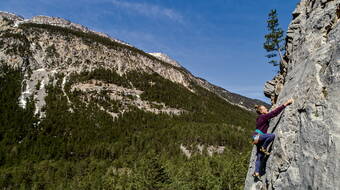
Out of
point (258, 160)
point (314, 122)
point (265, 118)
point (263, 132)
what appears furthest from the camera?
point (258, 160)

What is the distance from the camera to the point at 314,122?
832 cm

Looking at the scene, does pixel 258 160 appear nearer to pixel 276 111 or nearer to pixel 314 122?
pixel 276 111

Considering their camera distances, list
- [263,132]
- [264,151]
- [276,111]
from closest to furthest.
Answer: [276,111] < [264,151] < [263,132]

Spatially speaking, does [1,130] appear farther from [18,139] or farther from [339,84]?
[339,84]

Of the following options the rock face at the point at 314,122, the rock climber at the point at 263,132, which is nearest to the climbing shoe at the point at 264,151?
the rock climber at the point at 263,132

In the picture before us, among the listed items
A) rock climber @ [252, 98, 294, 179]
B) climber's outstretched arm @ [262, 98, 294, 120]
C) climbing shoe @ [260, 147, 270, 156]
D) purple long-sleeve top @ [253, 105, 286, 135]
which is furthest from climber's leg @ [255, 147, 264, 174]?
climber's outstretched arm @ [262, 98, 294, 120]

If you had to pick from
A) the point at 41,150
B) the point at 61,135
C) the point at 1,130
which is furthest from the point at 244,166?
the point at 1,130

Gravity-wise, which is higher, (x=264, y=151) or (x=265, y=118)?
(x=265, y=118)

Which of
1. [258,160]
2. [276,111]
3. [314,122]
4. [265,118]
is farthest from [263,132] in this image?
[314,122]

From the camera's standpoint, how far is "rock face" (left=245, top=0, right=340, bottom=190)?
7410mm

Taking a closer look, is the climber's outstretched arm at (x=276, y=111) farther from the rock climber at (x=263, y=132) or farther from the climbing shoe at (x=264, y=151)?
the climbing shoe at (x=264, y=151)

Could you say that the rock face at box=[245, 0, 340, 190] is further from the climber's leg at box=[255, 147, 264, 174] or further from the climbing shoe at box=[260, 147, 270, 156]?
the climber's leg at box=[255, 147, 264, 174]

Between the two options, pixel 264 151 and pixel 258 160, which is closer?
pixel 264 151

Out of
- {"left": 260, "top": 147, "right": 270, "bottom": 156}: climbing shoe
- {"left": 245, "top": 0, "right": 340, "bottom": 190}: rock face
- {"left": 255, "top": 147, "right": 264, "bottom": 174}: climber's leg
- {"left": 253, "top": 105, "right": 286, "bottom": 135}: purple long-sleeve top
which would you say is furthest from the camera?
{"left": 255, "top": 147, "right": 264, "bottom": 174}: climber's leg
